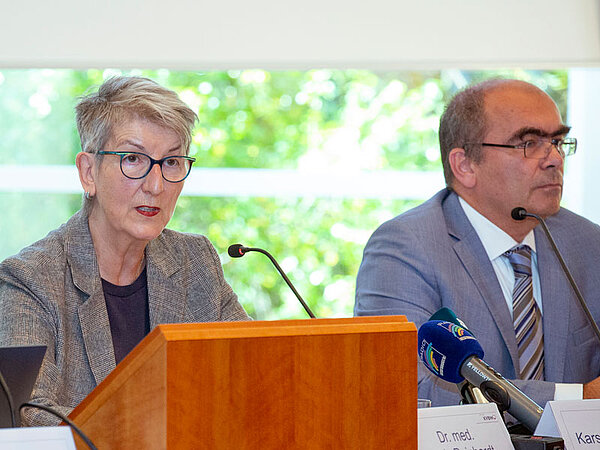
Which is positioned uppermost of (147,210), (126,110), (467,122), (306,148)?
(306,148)

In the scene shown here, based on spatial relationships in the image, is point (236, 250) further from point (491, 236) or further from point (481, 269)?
point (491, 236)

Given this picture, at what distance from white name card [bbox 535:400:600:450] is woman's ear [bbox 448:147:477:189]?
117 centimetres

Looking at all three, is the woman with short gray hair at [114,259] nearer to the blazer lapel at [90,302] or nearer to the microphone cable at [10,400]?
the blazer lapel at [90,302]

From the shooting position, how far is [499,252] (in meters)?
2.31

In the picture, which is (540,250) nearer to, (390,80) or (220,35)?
(220,35)

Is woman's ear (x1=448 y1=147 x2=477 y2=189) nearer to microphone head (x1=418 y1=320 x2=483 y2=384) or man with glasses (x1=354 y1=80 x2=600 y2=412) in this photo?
man with glasses (x1=354 y1=80 x2=600 y2=412)

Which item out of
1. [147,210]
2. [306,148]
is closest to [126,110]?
[147,210]

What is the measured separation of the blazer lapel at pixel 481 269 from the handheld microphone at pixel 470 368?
2.69 feet

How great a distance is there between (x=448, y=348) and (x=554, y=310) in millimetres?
1026

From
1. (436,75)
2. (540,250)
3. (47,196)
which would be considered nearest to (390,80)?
(436,75)

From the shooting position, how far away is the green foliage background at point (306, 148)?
4.28 metres

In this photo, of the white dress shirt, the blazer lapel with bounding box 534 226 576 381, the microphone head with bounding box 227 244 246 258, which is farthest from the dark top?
the blazer lapel with bounding box 534 226 576 381

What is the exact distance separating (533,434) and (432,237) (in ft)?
3.31

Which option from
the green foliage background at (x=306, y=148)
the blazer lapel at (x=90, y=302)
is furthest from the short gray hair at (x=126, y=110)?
the green foliage background at (x=306, y=148)
